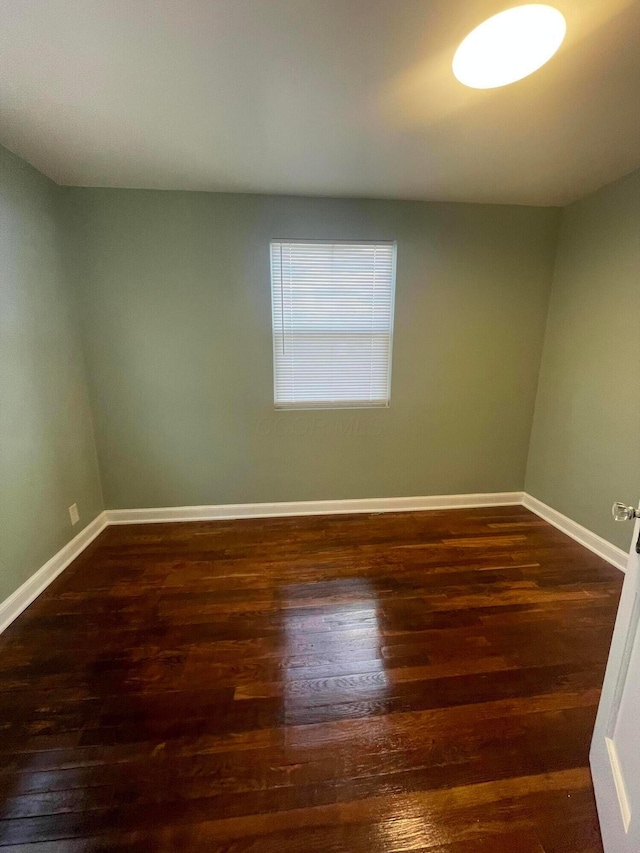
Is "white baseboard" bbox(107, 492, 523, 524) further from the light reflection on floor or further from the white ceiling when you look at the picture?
the white ceiling

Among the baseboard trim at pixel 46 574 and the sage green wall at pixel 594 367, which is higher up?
the sage green wall at pixel 594 367

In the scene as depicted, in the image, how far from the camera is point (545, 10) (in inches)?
44.4

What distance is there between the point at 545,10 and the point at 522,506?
10.1 feet

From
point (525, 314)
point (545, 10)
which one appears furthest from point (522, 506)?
point (545, 10)

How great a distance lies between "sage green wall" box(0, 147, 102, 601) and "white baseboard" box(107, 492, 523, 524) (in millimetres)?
453

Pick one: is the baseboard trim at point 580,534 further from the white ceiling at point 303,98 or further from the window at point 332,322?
the white ceiling at point 303,98

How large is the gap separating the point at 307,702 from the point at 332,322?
91.5 inches

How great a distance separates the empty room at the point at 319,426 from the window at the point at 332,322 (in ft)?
0.08

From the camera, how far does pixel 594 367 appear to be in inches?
97.5

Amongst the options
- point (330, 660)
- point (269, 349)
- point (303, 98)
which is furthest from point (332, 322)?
point (330, 660)

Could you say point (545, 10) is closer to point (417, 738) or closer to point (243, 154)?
point (243, 154)

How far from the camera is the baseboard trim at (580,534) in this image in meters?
2.32

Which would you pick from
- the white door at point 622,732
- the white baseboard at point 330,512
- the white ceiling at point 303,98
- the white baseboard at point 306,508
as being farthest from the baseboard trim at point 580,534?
the white ceiling at point 303,98

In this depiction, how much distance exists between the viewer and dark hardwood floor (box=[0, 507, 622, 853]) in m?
1.08
